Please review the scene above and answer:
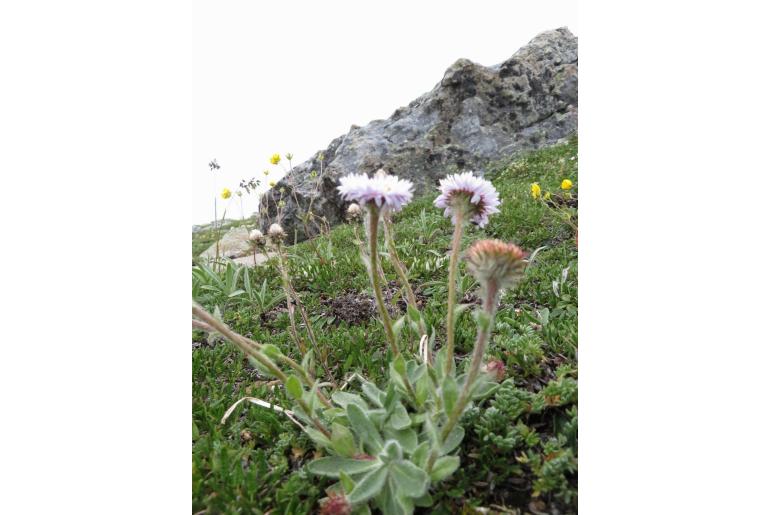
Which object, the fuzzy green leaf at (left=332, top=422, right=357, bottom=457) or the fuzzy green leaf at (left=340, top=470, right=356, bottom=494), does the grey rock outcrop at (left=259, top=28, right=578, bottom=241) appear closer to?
the fuzzy green leaf at (left=332, top=422, right=357, bottom=457)

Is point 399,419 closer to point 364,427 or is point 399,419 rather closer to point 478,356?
point 364,427

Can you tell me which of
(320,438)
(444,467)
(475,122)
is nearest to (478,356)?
(444,467)

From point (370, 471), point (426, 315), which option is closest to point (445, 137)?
point (426, 315)

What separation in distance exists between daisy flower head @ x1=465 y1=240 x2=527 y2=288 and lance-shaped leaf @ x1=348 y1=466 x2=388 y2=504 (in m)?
0.52

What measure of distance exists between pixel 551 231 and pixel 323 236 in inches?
98.6

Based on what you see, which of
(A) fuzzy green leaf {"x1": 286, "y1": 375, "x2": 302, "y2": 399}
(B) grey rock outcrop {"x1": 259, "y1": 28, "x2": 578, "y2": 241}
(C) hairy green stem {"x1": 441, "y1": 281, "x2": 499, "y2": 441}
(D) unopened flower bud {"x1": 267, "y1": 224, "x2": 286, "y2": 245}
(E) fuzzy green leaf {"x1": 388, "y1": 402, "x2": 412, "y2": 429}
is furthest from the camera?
(B) grey rock outcrop {"x1": 259, "y1": 28, "x2": 578, "y2": 241}

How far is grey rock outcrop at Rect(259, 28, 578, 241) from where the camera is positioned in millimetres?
7691

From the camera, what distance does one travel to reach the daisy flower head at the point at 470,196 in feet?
4.58

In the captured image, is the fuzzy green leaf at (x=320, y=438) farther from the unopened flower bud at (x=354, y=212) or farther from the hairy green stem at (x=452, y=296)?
the unopened flower bud at (x=354, y=212)

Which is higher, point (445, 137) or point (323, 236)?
point (445, 137)

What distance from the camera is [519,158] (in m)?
7.46

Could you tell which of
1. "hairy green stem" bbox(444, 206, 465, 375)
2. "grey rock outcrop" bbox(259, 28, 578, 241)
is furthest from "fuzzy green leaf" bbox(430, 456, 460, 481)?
"grey rock outcrop" bbox(259, 28, 578, 241)

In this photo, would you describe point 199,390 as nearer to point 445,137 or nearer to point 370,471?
point 370,471

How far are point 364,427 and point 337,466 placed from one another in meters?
0.12
